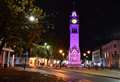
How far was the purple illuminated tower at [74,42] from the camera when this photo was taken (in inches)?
6393

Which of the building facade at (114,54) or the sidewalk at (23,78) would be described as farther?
the building facade at (114,54)

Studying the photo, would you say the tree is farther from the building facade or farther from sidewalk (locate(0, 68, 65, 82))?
the building facade

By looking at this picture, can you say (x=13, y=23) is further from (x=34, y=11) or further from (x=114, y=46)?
(x=114, y=46)

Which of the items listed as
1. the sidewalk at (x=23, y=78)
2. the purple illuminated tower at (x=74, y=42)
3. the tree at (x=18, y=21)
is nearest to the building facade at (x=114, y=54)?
the purple illuminated tower at (x=74, y=42)

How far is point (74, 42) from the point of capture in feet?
565

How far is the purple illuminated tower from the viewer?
6393 inches

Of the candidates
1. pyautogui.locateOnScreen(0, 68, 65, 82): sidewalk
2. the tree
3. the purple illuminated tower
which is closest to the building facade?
the purple illuminated tower

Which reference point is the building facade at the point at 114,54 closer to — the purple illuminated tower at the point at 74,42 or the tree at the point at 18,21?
the purple illuminated tower at the point at 74,42

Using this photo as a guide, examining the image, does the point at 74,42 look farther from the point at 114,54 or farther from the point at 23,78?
the point at 23,78

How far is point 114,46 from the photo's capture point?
150125mm

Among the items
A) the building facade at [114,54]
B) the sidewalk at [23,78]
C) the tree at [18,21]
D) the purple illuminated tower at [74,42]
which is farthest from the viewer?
the purple illuminated tower at [74,42]

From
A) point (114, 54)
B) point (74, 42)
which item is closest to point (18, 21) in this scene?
point (114, 54)

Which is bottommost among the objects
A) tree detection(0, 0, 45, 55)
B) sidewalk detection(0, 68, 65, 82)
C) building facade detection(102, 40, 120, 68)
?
sidewalk detection(0, 68, 65, 82)

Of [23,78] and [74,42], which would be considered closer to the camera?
[23,78]
